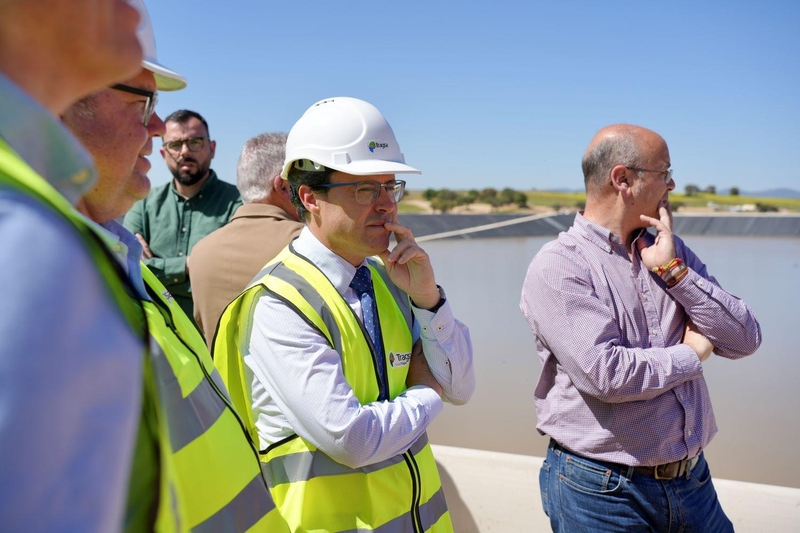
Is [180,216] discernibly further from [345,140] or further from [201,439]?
[201,439]

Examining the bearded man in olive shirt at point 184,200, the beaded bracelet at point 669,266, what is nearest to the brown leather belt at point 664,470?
the beaded bracelet at point 669,266

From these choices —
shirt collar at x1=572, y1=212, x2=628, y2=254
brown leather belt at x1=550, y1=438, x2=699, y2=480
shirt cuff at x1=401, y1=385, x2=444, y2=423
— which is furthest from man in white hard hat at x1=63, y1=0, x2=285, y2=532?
shirt collar at x1=572, y1=212, x2=628, y2=254

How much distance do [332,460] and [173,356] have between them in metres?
0.90

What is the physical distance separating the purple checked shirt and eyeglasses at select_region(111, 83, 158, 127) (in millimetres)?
1610

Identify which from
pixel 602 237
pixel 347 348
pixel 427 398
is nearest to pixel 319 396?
pixel 347 348

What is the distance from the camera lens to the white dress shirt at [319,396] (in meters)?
1.80

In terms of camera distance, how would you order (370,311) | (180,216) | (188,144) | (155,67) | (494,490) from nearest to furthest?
(155,67) < (370,311) < (494,490) < (188,144) < (180,216)

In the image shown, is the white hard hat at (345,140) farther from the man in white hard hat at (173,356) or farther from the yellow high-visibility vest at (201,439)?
the yellow high-visibility vest at (201,439)

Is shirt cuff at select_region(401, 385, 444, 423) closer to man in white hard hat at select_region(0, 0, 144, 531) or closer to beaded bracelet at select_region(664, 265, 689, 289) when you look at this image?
beaded bracelet at select_region(664, 265, 689, 289)

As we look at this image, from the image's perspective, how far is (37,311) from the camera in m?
0.51

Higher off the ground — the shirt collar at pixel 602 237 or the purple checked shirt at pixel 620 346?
the shirt collar at pixel 602 237

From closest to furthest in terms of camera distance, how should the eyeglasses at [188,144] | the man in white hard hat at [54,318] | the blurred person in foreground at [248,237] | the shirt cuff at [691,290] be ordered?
the man in white hard hat at [54,318]
the shirt cuff at [691,290]
the blurred person in foreground at [248,237]
the eyeglasses at [188,144]

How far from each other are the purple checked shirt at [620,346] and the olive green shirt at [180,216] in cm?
246

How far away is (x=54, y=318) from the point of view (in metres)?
0.52
